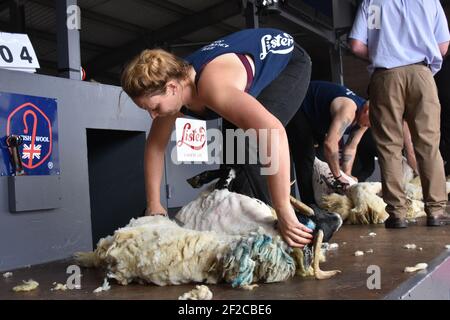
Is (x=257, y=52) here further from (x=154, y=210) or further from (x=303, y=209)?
(x=154, y=210)

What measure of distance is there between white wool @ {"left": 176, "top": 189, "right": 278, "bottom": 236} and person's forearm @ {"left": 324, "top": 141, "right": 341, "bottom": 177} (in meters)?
1.68

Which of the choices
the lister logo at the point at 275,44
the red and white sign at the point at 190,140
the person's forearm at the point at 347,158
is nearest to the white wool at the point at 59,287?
the lister logo at the point at 275,44

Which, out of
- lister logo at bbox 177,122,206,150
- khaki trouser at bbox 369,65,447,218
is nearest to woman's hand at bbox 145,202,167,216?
khaki trouser at bbox 369,65,447,218

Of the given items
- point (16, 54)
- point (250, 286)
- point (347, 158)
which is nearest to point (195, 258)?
point (250, 286)

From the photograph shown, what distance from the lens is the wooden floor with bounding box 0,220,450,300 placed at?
1.50 m

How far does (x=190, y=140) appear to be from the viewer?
4.00 metres

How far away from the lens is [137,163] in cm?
346

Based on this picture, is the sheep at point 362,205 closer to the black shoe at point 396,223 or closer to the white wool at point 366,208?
the white wool at point 366,208

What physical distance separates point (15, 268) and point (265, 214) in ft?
→ 3.96

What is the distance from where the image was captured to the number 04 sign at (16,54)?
8.29 ft

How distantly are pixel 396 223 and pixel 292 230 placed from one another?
1.44 metres

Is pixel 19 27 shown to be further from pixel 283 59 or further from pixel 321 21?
pixel 283 59

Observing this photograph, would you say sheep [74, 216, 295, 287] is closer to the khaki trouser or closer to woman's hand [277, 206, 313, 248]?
woman's hand [277, 206, 313, 248]
